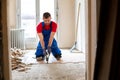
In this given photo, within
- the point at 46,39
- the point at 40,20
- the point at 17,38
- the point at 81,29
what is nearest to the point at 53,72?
the point at 46,39

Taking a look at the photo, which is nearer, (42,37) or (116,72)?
(116,72)

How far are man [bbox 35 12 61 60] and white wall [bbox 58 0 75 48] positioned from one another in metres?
1.86

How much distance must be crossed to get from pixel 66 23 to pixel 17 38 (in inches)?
55.5

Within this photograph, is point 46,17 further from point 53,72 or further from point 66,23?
point 66,23

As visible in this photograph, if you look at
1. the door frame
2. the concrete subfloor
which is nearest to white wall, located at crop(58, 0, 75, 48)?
the concrete subfloor

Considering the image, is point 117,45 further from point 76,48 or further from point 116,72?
point 76,48

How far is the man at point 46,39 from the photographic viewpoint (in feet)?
13.7

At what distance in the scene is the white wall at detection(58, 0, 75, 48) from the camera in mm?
6109

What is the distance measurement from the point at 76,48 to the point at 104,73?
4.29 m

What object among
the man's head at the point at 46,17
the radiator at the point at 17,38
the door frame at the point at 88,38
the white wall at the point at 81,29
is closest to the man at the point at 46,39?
the man's head at the point at 46,17

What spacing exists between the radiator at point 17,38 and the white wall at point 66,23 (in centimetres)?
102

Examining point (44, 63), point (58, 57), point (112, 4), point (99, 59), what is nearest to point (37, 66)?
point (44, 63)

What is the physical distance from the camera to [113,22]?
1.46 m

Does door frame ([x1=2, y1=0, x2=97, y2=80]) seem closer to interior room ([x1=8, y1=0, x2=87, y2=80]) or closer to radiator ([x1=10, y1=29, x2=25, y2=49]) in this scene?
interior room ([x1=8, y1=0, x2=87, y2=80])
